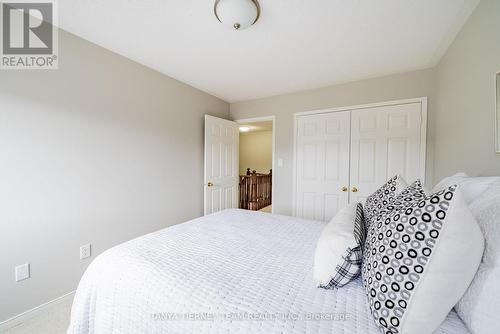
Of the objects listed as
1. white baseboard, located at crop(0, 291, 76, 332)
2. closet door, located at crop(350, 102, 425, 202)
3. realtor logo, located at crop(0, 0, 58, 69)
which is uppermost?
realtor logo, located at crop(0, 0, 58, 69)

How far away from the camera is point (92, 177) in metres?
1.90

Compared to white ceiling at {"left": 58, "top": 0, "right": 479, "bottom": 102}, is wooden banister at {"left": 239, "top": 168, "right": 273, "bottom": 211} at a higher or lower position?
lower

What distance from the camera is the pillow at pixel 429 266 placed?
Result: 55 centimetres

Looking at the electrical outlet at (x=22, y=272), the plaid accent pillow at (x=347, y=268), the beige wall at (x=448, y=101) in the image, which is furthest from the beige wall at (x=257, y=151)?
the plaid accent pillow at (x=347, y=268)

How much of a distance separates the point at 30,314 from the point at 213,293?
185 centimetres

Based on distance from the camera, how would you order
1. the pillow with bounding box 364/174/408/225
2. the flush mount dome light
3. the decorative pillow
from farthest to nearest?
the flush mount dome light < the pillow with bounding box 364/174/408/225 < the decorative pillow

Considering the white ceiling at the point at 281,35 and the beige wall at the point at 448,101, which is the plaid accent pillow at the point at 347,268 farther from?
the white ceiling at the point at 281,35

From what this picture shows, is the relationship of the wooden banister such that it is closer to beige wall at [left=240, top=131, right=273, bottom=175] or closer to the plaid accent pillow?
beige wall at [left=240, top=131, right=273, bottom=175]

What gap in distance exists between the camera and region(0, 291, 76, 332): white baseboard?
144 cm

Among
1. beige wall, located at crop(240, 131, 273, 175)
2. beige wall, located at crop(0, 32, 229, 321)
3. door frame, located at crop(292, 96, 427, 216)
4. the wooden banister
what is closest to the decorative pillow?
door frame, located at crop(292, 96, 427, 216)

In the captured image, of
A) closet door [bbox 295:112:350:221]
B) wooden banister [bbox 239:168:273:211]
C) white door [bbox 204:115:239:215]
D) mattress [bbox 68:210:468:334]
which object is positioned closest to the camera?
mattress [bbox 68:210:468:334]

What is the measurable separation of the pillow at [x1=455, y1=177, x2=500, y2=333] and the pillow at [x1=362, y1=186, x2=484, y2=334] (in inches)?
1.0

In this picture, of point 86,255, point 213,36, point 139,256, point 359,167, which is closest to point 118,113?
point 213,36

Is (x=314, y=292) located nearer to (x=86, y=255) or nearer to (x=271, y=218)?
(x=271, y=218)
